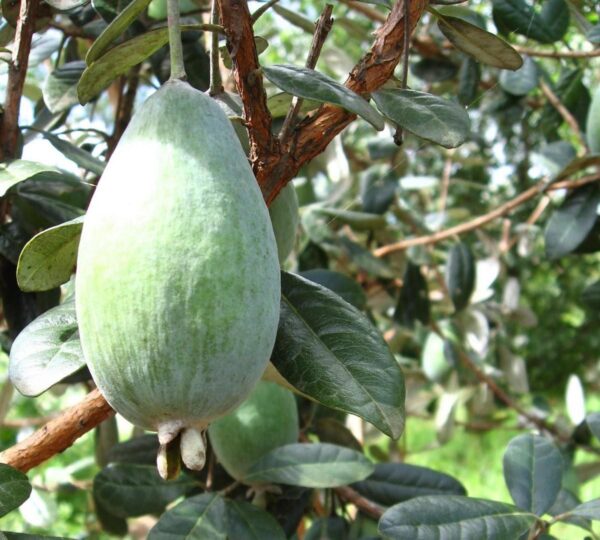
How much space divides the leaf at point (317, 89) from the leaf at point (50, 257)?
0.61 ft

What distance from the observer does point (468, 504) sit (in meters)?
0.80

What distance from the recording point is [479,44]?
724 mm

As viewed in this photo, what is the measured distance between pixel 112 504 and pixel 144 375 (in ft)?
2.10

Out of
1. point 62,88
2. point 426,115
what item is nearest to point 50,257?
point 426,115

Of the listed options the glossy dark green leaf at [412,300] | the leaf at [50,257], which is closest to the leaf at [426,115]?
the leaf at [50,257]

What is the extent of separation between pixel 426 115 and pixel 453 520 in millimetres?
419

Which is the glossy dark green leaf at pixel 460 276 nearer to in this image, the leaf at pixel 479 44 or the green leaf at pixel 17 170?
the leaf at pixel 479 44

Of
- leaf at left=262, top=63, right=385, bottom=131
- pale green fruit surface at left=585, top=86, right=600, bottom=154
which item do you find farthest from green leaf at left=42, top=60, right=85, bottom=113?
pale green fruit surface at left=585, top=86, right=600, bottom=154

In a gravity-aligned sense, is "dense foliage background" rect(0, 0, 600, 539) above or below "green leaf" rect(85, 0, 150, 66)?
below

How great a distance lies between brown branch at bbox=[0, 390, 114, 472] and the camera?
2.04 ft

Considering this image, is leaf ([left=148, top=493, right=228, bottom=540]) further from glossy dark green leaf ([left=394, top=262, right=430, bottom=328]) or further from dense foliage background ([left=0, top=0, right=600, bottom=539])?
glossy dark green leaf ([left=394, top=262, right=430, bottom=328])

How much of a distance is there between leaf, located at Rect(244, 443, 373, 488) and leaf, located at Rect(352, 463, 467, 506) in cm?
19

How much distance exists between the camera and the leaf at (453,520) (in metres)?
0.76

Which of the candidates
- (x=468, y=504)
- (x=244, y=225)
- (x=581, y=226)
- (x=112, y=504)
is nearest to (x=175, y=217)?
(x=244, y=225)
